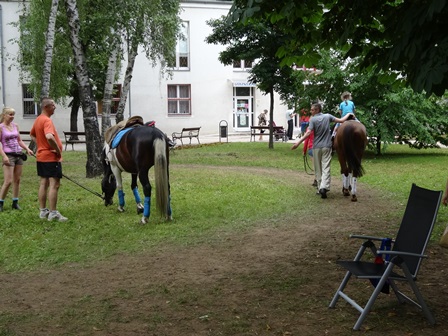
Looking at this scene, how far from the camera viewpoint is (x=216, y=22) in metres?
26.4

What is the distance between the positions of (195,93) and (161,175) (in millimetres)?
36027

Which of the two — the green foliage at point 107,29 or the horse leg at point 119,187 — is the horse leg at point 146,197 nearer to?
the horse leg at point 119,187

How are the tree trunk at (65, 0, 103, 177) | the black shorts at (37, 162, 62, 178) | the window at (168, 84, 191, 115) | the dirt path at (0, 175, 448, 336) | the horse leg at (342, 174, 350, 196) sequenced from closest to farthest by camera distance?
the dirt path at (0, 175, 448, 336) < the black shorts at (37, 162, 62, 178) < the horse leg at (342, 174, 350, 196) < the tree trunk at (65, 0, 103, 177) < the window at (168, 84, 191, 115)

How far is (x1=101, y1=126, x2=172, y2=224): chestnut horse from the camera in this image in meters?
9.57

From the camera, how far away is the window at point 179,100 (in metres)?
45.2

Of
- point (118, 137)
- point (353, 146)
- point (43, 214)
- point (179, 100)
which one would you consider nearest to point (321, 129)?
point (353, 146)

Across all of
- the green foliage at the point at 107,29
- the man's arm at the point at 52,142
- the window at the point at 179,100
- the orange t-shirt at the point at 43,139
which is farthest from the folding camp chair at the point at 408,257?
the window at the point at 179,100

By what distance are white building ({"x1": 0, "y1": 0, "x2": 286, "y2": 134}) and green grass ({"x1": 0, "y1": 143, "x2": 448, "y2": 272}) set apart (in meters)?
23.6

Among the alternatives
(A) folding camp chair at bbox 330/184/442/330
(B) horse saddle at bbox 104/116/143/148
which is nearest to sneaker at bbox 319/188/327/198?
(B) horse saddle at bbox 104/116/143/148

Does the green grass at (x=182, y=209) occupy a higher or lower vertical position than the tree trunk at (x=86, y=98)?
lower

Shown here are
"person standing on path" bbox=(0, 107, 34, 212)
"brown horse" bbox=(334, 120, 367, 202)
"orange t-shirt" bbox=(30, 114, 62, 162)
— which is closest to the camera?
"orange t-shirt" bbox=(30, 114, 62, 162)

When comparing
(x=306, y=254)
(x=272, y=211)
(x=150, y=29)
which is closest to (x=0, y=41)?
(x=150, y=29)

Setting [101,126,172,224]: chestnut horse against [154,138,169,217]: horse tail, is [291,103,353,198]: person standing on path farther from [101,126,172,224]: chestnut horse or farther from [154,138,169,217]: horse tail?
[154,138,169,217]: horse tail

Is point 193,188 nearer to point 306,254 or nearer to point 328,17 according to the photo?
point 306,254
